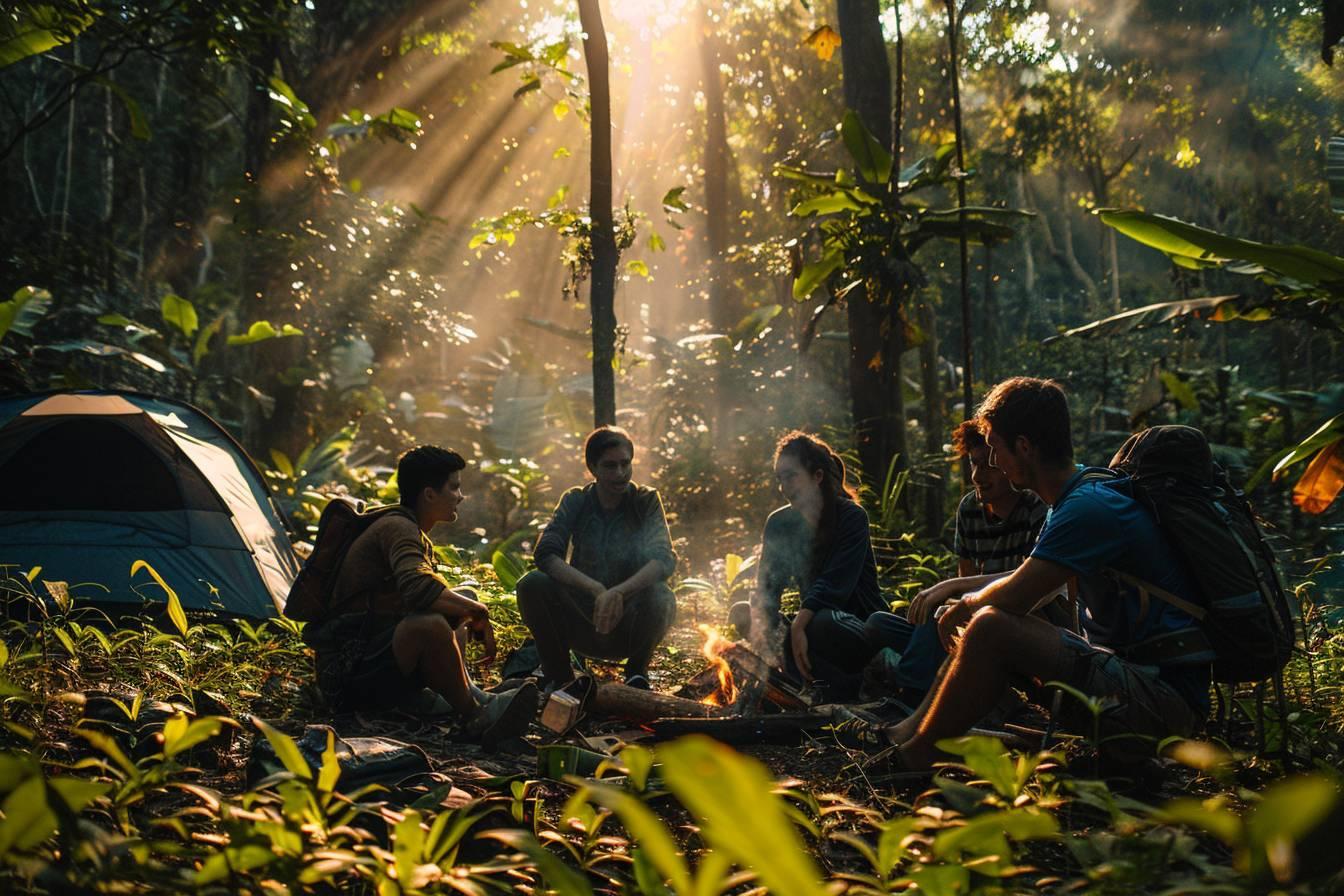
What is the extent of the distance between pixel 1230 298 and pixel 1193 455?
3037mm

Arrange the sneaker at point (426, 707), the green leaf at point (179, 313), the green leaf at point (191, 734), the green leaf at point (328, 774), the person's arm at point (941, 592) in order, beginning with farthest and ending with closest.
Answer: the green leaf at point (179, 313)
the sneaker at point (426, 707)
the person's arm at point (941, 592)
the green leaf at point (328, 774)
the green leaf at point (191, 734)

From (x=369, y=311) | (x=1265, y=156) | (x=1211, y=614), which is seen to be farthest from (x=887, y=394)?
(x=1265, y=156)

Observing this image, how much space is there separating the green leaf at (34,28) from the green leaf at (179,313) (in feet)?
17.6

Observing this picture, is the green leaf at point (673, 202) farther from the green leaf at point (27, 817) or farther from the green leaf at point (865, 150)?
the green leaf at point (27, 817)

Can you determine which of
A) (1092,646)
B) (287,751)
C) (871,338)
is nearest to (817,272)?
(871,338)

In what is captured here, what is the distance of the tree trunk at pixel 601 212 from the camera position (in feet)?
23.8

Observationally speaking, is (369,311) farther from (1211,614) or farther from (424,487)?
(1211,614)

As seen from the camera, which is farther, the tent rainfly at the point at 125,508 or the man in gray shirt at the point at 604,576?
the tent rainfly at the point at 125,508

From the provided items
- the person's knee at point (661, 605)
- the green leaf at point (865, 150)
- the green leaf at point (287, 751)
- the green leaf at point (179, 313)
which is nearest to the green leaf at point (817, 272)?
the green leaf at point (865, 150)

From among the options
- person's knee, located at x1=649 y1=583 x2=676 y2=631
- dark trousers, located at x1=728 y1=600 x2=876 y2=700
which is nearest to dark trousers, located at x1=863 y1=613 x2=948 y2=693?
dark trousers, located at x1=728 y1=600 x2=876 y2=700

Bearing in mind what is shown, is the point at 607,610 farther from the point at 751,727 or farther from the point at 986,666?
the point at 986,666

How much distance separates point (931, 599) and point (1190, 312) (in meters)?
3.08

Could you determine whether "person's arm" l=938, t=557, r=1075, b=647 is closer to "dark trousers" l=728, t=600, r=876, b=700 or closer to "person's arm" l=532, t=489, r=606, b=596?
"dark trousers" l=728, t=600, r=876, b=700

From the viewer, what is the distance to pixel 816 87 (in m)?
20.2
